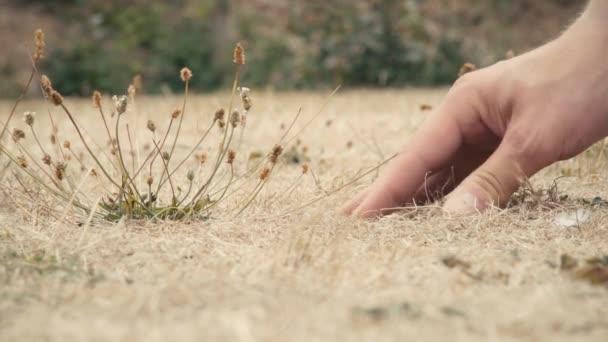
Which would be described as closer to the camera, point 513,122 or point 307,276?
point 307,276

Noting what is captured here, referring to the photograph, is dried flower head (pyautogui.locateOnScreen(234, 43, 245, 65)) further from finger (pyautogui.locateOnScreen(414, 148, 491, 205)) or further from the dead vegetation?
finger (pyautogui.locateOnScreen(414, 148, 491, 205))

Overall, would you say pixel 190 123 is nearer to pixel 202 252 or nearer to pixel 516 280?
pixel 202 252

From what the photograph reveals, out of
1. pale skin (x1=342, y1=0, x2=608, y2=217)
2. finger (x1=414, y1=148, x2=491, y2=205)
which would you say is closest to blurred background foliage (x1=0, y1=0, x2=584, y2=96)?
finger (x1=414, y1=148, x2=491, y2=205)

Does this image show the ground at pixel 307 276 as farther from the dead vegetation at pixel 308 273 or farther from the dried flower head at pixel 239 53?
the dried flower head at pixel 239 53

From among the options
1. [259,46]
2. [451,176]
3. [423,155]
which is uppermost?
[423,155]

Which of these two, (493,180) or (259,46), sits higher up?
(493,180)

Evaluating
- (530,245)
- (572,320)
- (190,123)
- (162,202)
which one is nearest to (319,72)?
(190,123)

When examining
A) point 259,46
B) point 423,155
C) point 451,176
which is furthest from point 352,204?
point 259,46

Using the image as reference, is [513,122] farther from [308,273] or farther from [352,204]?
[308,273]

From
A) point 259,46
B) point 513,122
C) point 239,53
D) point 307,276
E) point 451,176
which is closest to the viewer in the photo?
point 307,276
